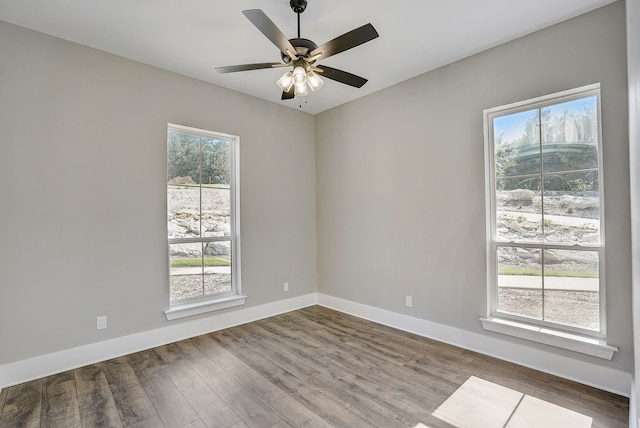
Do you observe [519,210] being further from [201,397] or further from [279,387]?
[201,397]

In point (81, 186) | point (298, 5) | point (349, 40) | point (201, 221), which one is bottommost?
point (201, 221)

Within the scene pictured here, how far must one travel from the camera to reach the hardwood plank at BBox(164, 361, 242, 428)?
6.78 ft

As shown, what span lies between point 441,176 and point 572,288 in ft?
4.93

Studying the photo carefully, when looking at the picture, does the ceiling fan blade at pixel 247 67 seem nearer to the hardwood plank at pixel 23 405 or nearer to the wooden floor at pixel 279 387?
the wooden floor at pixel 279 387

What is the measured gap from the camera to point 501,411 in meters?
2.11

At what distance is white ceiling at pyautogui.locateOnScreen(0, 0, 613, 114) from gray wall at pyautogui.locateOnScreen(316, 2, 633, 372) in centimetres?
25

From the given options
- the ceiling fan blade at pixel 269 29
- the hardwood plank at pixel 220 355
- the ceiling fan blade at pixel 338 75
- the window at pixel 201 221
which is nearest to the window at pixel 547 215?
the ceiling fan blade at pixel 338 75

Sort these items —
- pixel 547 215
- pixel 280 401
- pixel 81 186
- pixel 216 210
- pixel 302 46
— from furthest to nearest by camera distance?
pixel 216 210 < pixel 81 186 < pixel 547 215 < pixel 280 401 < pixel 302 46

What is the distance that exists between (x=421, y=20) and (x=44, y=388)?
426 cm

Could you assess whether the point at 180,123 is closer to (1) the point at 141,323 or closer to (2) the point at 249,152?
(2) the point at 249,152

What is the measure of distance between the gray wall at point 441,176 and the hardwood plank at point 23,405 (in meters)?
3.23

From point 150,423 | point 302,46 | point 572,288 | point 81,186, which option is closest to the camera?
point 150,423

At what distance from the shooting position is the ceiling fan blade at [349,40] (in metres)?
1.85

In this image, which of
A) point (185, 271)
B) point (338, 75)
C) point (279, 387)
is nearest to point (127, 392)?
point (279, 387)
